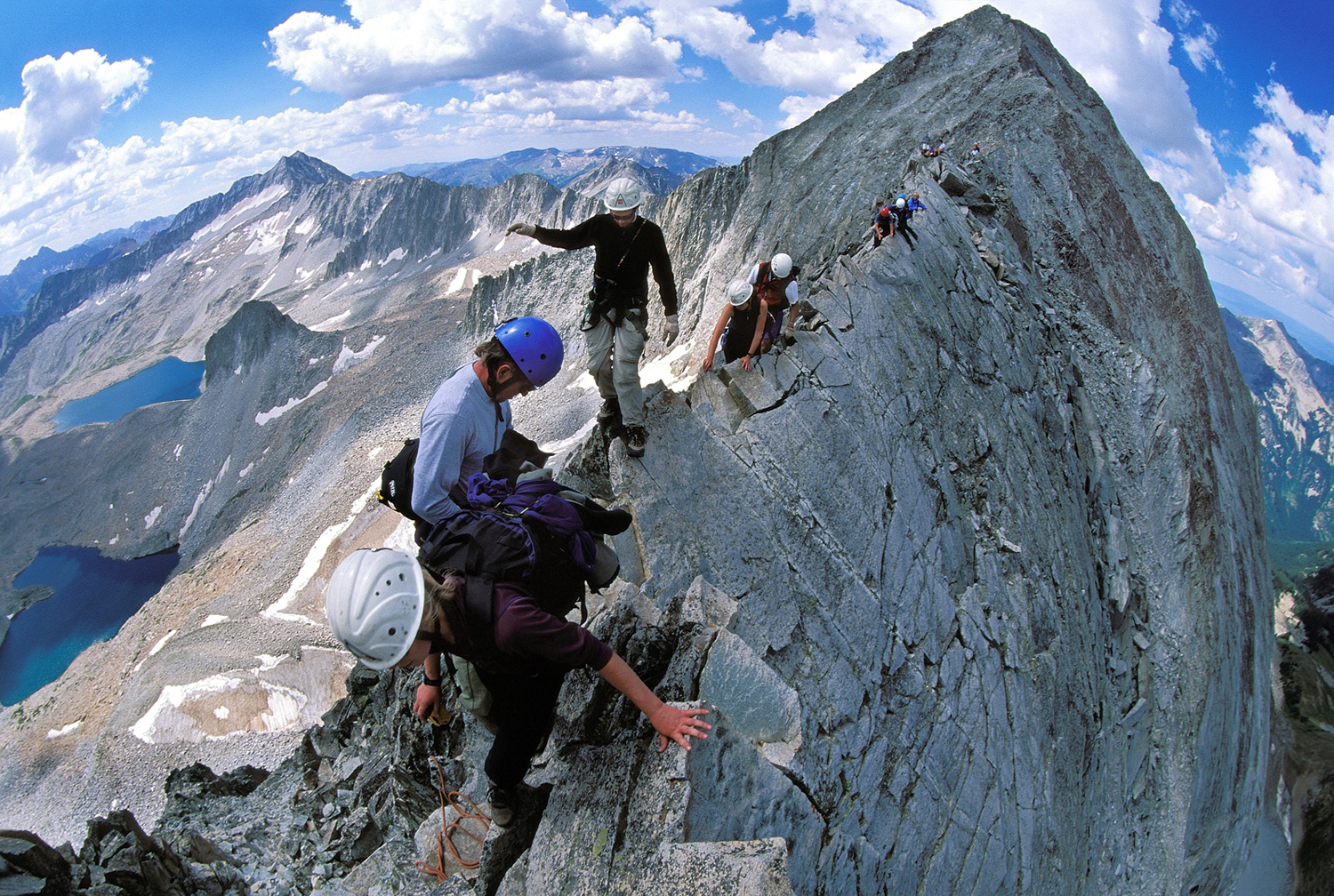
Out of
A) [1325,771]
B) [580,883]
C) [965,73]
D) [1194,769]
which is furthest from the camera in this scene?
[1325,771]

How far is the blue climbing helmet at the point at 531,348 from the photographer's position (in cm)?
597

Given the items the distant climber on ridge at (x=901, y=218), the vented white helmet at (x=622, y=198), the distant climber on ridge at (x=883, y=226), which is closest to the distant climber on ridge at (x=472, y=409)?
the vented white helmet at (x=622, y=198)

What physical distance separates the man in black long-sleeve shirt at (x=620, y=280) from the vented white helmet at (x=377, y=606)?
518 centimetres

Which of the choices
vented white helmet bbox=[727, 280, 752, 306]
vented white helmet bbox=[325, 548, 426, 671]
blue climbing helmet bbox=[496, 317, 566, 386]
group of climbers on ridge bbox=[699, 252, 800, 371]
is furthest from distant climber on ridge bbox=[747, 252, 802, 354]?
vented white helmet bbox=[325, 548, 426, 671]

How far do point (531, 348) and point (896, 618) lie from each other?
8.50 metres

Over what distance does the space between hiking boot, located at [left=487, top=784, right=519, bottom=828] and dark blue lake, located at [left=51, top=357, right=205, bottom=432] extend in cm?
18889

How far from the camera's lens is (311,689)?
27312 millimetres

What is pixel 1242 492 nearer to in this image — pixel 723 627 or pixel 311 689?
pixel 723 627

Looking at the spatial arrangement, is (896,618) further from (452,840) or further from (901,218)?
(901,218)

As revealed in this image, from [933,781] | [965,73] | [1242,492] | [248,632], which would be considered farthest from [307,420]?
[1242,492]

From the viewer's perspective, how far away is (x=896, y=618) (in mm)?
11016

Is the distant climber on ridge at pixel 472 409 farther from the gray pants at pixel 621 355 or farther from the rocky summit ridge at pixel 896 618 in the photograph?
the gray pants at pixel 621 355

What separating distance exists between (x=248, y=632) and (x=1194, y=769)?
40.0 meters

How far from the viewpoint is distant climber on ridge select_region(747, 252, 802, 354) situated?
35.0ft
